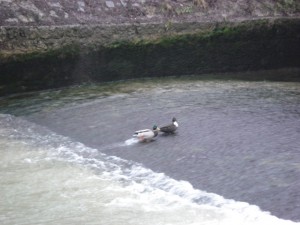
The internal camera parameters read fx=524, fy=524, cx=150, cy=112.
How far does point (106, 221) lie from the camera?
→ 23.0 feet

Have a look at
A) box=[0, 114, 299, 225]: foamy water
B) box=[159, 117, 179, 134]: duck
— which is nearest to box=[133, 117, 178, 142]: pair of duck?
box=[159, 117, 179, 134]: duck

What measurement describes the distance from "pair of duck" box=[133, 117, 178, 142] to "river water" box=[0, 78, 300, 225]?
149 millimetres

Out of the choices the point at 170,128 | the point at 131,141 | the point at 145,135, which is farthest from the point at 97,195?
the point at 170,128

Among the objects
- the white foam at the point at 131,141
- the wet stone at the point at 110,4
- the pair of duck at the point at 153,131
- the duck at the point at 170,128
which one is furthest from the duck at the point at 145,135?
the wet stone at the point at 110,4

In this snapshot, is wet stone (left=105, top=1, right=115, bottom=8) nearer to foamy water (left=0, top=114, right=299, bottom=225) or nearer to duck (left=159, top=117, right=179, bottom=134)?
duck (left=159, top=117, right=179, bottom=134)

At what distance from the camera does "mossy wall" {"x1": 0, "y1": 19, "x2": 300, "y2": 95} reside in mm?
15961

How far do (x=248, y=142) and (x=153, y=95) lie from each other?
16.8 feet

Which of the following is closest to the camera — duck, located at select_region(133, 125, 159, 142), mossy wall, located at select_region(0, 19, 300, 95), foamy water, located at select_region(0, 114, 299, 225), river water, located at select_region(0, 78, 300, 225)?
foamy water, located at select_region(0, 114, 299, 225)

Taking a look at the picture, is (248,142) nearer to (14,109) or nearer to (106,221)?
(106,221)

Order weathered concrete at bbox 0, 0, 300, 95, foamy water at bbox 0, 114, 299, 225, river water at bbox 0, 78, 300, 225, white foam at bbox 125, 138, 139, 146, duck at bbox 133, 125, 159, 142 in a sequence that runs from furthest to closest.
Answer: weathered concrete at bbox 0, 0, 300, 95, white foam at bbox 125, 138, 139, 146, duck at bbox 133, 125, 159, 142, river water at bbox 0, 78, 300, 225, foamy water at bbox 0, 114, 299, 225

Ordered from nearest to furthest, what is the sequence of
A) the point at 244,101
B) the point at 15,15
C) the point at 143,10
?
the point at 244,101, the point at 15,15, the point at 143,10

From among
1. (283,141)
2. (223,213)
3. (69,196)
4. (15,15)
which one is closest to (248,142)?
(283,141)

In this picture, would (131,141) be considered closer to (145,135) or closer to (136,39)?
(145,135)

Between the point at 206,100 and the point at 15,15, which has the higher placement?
the point at 15,15
